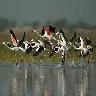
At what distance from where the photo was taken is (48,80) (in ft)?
82.7

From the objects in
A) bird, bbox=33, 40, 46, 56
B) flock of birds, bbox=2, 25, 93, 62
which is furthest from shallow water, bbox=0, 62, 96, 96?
bird, bbox=33, 40, 46, 56

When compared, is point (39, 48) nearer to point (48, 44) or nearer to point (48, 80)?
point (48, 44)

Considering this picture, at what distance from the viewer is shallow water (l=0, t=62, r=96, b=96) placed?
2181 cm

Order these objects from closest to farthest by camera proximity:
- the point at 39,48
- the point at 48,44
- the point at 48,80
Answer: the point at 48,80
the point at 39,48
the point at 48,44

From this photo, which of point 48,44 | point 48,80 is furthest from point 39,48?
point 48,80

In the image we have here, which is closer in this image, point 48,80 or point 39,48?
point 48,80

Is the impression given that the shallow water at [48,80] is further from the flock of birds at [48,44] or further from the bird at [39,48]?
the bird at [39,48]

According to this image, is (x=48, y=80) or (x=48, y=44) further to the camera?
(x=48, y=44)

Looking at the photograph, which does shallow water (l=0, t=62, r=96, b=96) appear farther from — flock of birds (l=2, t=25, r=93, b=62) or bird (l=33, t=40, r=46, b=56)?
bird (l=33, t=40, r=46, b=56)

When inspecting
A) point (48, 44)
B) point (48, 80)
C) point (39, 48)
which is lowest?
A: point (48, 80)

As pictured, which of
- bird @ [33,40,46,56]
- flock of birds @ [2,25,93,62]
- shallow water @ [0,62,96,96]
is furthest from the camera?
bird @ [33,40,46,56]

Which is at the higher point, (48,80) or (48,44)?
(48,44)

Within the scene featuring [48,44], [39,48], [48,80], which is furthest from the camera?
[48,44]

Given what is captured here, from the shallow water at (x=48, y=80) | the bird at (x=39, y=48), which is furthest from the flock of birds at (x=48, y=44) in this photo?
the shallow water at (x=48, y=80)
